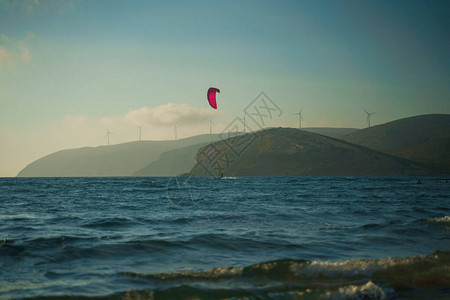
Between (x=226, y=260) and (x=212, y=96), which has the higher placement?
(x=212, y=96)

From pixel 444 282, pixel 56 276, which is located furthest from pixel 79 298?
pixel 444 282

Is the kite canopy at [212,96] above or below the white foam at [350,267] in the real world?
above

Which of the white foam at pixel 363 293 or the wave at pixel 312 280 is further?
the wave at pixel 312 280

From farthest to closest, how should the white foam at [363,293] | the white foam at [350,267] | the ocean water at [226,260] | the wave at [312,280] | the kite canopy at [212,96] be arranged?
the kite canopy at [212,96]
the white foam at [350,267]
the ocean water at [226,260]
the wave at [312,280]
the white foam at [363,293]

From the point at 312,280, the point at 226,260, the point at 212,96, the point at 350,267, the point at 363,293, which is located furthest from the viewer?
the point at 212,96

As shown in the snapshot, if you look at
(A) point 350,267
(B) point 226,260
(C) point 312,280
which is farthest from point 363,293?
(B) point 226,260

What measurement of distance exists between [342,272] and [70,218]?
49.8ft

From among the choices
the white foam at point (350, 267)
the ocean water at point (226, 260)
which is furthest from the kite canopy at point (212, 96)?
the white foam at point (350, 267)

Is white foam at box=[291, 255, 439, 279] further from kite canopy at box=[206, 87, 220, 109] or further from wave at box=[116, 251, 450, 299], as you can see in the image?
kite canopy at box=[206, 87, 220, 109]

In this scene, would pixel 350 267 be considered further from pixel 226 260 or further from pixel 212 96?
pixel 212 96

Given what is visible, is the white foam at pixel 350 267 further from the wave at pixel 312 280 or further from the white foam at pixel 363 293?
the white foam at pixel 363 293

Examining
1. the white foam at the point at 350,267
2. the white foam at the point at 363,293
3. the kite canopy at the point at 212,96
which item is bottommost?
the white foam at the point at 350,267

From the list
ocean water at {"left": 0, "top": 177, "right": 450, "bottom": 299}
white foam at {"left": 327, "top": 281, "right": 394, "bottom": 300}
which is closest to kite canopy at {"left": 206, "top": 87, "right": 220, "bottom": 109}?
ocean water at {"left": 0, "top": 177, "right": 450, "bottom": 299}

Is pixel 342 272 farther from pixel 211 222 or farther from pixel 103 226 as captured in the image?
pixel 103 226
